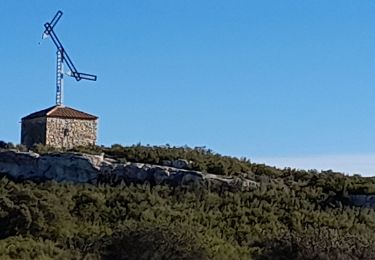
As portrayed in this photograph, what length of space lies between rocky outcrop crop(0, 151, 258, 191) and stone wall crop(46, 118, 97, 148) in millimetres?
5216

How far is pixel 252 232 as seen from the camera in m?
26.8

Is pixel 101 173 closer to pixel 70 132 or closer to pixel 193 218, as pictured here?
pixel 193 218

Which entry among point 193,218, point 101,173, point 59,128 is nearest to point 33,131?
point 59,128

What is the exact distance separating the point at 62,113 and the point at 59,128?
2.21 feet

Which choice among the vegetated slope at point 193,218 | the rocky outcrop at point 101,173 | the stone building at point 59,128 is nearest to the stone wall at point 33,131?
the stone building at point 59,128

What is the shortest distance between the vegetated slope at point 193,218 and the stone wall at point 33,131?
3.82m

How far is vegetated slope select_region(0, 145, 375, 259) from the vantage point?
2395 centimetres

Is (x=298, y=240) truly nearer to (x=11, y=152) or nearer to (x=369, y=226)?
(x=369, y=226)

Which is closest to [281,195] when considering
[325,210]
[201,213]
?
[325,210]

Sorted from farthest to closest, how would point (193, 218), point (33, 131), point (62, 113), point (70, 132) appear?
point (33, 131), point (70, 132), point (62, 113), point (193, 218)

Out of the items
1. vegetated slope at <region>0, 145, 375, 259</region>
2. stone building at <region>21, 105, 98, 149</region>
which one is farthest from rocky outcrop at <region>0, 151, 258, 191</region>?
stone building at <region>21, 105, 98, 149</region>

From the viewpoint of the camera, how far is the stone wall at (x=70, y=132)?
38344mm

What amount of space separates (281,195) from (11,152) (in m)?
10.1

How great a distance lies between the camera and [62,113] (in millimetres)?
38438
